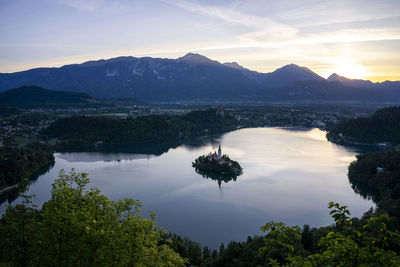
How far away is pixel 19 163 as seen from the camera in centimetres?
2714

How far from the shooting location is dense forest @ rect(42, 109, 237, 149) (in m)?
45.5

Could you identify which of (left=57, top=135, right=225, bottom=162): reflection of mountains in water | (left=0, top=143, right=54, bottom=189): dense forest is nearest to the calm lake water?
(left=57, top=135, right=225, bottom=162): reflection of mountains in water

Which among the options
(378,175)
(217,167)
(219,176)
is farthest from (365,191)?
(217,167)

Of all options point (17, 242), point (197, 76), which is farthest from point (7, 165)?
point (197, 76)

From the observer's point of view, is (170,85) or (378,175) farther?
(170,85)

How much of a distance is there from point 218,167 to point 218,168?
0.34 ft

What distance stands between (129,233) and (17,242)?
7.01ft

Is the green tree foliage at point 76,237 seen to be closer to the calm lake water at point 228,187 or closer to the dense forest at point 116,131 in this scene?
the calm lake water at point 228,187

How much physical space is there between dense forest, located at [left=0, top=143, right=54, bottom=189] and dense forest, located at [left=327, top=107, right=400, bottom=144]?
41.1 m

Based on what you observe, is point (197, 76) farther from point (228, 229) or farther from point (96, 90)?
point (228, 229)

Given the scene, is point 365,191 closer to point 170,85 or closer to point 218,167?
point 218,167

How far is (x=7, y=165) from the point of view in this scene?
25.4 meters

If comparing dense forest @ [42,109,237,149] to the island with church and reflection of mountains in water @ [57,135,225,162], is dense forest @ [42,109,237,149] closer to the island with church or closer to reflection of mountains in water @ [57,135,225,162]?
reflection of mountains in water @ [57,135,225,162]

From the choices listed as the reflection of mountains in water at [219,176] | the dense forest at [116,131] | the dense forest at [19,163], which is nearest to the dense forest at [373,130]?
the dense forest at [116,131]
